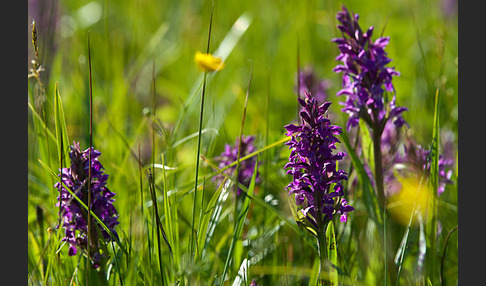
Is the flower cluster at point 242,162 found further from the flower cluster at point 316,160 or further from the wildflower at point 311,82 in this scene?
the wildflower at point 311,82

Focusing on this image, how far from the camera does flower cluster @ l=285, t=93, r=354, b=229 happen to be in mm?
2066

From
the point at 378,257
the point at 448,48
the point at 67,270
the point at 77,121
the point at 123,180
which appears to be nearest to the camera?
the point at 67,270

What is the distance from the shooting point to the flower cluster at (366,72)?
2619mm

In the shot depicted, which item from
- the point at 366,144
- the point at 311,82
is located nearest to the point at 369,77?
the point at 366,144

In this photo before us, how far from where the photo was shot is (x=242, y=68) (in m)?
6.00

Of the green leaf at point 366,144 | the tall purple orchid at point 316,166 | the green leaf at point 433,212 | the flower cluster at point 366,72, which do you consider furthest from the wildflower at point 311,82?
the tall purple orchid at point 316,166

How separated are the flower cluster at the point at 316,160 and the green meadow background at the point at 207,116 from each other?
247 millimetres

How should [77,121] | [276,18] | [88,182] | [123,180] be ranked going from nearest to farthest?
[88,182] < [123,180] < [77,121] < [276,18]

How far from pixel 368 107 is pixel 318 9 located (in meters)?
4.33

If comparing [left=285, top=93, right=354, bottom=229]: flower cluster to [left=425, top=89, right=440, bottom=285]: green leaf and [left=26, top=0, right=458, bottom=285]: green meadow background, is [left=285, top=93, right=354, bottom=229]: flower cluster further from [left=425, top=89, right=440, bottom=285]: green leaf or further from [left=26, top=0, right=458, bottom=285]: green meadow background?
[left=425, top=89, right=440, bottom=285]: green leaf

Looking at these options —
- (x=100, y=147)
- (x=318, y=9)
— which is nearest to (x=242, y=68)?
(x=318, y=9)

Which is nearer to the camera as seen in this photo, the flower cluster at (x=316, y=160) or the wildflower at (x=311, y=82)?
the flower cluster at (x=316, y=160)

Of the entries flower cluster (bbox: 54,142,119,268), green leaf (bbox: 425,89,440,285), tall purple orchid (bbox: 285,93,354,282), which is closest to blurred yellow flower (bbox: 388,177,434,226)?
green leaf (bbox: 425,89,440,285)

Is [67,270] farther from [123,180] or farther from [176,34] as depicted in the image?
[176,34]
